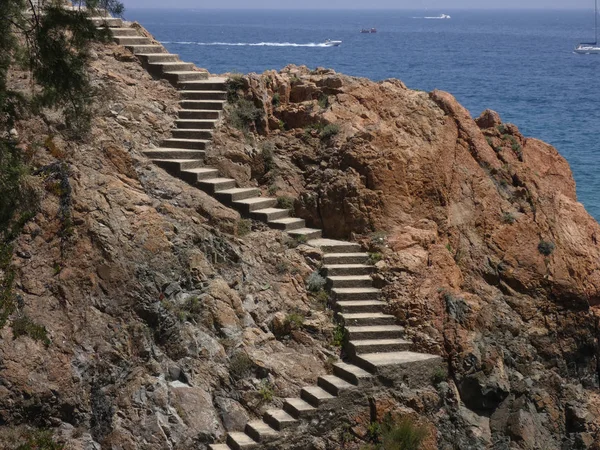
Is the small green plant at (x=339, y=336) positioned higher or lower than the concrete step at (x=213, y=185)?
lower

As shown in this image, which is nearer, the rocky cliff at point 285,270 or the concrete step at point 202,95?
the rocky cliff at point 285,270

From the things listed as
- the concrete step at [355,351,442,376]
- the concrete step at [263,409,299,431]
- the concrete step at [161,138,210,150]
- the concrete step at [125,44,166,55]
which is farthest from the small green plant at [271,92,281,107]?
the concrete step at [263,409,299,431]

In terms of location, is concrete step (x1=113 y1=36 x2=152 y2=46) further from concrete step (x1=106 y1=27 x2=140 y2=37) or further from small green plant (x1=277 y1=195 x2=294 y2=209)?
small green plant (x1=277 y1=195 x2=294 y2=209)

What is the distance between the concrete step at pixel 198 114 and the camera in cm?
2327

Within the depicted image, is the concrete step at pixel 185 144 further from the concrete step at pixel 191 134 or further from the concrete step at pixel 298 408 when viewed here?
the concrete step at pixel 298 408

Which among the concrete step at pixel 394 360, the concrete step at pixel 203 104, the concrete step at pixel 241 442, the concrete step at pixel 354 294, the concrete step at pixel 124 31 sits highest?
the concrete step at pixel 124 31

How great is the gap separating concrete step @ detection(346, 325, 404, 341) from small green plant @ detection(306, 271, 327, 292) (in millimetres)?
1113

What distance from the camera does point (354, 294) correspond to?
20547mm

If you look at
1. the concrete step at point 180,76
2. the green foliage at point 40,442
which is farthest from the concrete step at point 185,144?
the green foliage at point 40,442

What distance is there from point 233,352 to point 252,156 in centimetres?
482

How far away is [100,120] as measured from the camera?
21844mm

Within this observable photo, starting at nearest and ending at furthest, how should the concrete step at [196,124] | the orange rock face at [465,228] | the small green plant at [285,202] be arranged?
the orange rock face at [465,228] < the small green plant at [285,202] < the concrete step at [196,124]

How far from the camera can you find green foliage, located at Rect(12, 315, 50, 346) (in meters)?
18.0

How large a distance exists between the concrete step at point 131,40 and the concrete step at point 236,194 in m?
4.48
